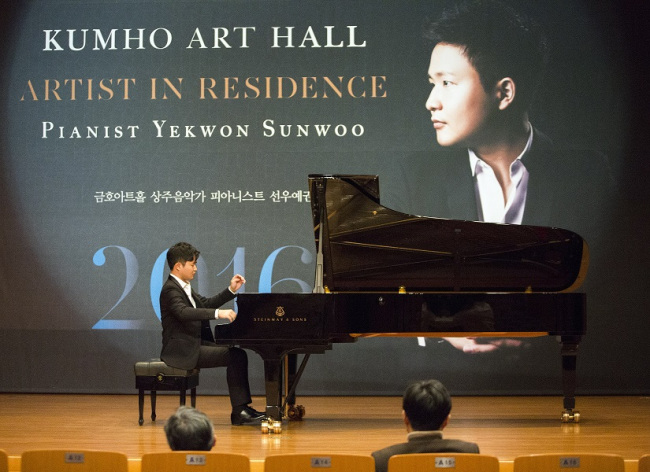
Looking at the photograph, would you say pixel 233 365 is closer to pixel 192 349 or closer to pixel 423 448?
pixel 192 349

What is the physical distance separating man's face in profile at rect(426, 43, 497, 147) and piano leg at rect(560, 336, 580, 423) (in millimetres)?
2573

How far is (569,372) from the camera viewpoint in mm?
5648

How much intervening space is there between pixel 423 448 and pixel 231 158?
5.39 meters

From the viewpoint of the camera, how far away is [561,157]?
7.70m

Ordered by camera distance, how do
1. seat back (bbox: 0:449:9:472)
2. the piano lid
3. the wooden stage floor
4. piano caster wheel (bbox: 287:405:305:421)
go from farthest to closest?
piano caster wheel (bbox: 287:405:305:421)
the piano lid
the wooden stage floor
seat back (bbox: 0:449:9:472)

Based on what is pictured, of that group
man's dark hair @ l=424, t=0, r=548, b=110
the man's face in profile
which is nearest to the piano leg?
the man's face in profile

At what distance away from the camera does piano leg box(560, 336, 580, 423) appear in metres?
5.57

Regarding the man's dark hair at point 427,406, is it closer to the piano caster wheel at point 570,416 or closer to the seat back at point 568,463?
the seat back at point 568,463

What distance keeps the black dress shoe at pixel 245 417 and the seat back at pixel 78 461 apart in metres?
2.87

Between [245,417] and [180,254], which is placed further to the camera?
[180,254]

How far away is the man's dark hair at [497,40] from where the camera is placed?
7703mm

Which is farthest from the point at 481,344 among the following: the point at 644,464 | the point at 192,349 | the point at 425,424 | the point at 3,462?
the point at 3,462

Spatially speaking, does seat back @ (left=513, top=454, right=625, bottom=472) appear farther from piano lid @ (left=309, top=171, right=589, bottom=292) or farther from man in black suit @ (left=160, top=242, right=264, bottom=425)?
man in black suit @ (left=160, top=242, right=264, bottom=425)

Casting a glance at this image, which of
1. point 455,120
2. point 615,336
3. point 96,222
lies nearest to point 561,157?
point 455,120
